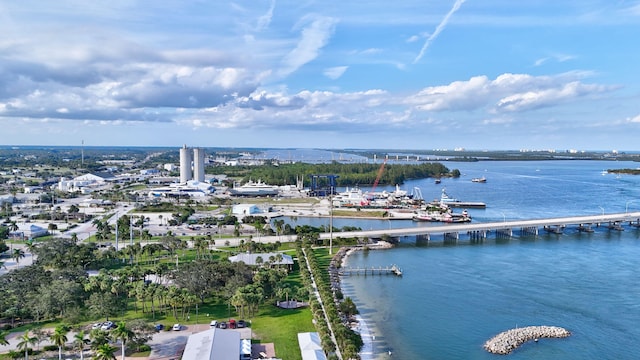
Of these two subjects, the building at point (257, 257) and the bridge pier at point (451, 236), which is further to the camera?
the bridge pier at point (451, 236)

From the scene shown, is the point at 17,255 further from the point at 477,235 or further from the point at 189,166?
the point at 189,166

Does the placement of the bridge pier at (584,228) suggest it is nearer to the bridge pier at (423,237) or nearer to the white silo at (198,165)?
the bridge pier at (423,237)

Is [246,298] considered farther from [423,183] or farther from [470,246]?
[423,183]

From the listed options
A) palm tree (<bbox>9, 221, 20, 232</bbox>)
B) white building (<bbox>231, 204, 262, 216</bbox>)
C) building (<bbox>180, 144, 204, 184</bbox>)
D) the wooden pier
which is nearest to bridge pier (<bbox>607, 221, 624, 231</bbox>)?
the wooden pier

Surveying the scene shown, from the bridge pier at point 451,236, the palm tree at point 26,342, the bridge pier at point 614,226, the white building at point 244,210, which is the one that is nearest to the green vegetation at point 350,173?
the white building at point 244,210

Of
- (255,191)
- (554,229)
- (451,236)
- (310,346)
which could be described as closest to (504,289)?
(310,346)

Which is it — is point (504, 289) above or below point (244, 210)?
below

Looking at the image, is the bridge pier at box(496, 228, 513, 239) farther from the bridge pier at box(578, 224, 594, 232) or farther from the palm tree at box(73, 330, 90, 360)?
the palm tree at box(73, 330, 90, 360)
